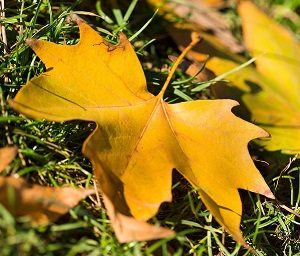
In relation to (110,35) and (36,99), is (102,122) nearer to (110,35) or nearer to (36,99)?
(36,99)

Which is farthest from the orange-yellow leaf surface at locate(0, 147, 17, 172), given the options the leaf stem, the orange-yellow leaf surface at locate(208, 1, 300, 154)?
the orange-yellow leaf surface at locate(208, 1, 300, 154)

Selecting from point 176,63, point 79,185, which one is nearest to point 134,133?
point 79,185

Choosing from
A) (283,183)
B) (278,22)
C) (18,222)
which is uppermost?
(278,22)

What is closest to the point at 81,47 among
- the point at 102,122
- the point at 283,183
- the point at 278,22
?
the point at 102,122

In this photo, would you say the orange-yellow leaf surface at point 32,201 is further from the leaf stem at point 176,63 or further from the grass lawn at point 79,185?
the leaf stem at point 176,63

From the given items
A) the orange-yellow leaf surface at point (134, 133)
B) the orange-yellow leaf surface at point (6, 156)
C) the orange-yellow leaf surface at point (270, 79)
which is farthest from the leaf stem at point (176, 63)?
the orange-yellow leaf surface at point (6, 156)

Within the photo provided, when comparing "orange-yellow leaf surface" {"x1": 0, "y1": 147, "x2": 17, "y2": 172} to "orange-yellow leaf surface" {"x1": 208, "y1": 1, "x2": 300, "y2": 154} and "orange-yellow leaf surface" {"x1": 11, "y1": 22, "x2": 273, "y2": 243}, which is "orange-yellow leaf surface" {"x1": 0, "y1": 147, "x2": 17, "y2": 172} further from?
"orange-yellow leaf surface" {"x1": 208, "y1": 1, "x2": 300, "y2": 154}
